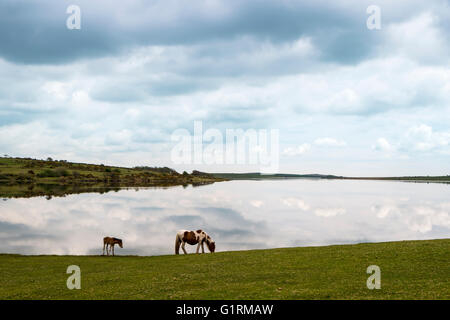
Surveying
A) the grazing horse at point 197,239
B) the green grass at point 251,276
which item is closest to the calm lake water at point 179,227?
the grazing horse at point 197,239

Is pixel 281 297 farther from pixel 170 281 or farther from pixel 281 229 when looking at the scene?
pixel 281 229

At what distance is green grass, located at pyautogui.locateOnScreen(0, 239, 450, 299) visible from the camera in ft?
59.3

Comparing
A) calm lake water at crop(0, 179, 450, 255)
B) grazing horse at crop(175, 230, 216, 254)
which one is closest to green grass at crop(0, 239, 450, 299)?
grazing horse at crop(175, 230, 216, 254)

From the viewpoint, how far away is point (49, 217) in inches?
3388

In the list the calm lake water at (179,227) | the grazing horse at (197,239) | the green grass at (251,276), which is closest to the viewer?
the green grass at (251,276)

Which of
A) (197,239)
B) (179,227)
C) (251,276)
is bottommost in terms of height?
(251,276)

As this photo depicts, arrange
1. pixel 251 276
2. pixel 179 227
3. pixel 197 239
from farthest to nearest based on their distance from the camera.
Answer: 1. pixel 179 227
2. pixel 197 239
3. pixel 251 276

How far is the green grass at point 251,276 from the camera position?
1808 cm

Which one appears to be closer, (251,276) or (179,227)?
(251,276)

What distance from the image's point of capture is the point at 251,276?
2339 cm

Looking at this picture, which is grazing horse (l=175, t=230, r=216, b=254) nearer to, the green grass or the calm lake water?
the green grass

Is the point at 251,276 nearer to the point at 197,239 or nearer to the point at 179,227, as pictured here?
the point at 197,239

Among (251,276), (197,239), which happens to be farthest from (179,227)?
(251,276)

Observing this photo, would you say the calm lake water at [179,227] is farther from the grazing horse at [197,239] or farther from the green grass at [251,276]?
the green grass at [251,276]
